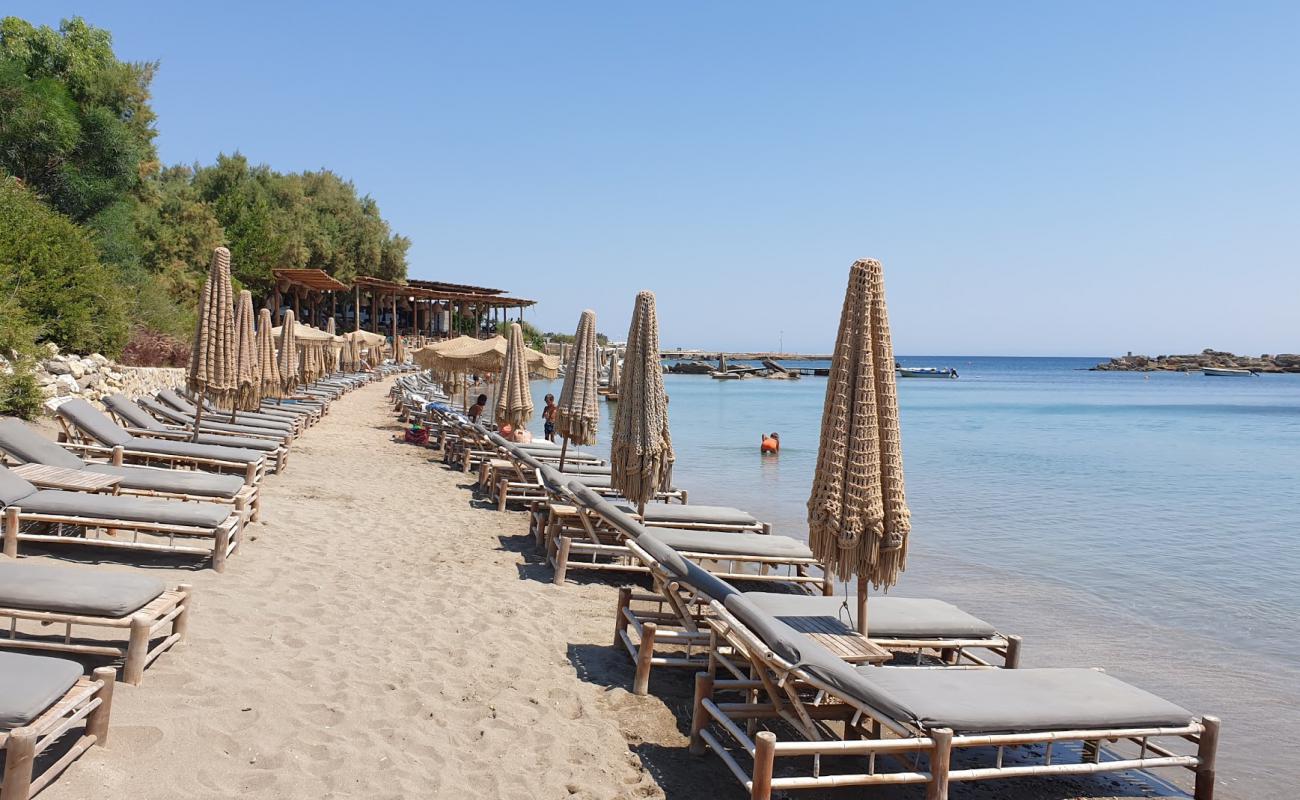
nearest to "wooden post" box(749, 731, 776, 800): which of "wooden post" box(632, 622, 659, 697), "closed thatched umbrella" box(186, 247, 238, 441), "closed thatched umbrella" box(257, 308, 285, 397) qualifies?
"wooden post" box(632, 622, 659, 697)

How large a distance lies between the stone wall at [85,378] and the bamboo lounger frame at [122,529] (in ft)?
19.9

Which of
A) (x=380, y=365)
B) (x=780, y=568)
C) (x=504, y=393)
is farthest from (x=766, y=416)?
(x=780, y=568)

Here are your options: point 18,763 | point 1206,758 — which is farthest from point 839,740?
point 18,763

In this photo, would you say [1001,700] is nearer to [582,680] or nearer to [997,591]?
Answer: [582,680]

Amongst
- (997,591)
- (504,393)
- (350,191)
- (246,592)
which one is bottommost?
(997,591)

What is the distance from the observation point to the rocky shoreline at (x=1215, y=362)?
368ft

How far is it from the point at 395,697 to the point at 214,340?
5985mm

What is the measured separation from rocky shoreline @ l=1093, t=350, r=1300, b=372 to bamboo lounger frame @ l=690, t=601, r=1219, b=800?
5021 inches

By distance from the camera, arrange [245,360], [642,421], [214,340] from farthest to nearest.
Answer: [245,360] → [214,340] → [642,421]

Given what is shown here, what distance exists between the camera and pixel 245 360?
11.3 meters

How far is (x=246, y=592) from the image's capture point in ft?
19.5

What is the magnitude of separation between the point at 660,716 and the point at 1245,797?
3.46 meters

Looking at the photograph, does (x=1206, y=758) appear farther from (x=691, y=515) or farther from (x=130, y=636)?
(x=130, y=636)

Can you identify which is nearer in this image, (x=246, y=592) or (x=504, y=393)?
(x=246, y=592)
